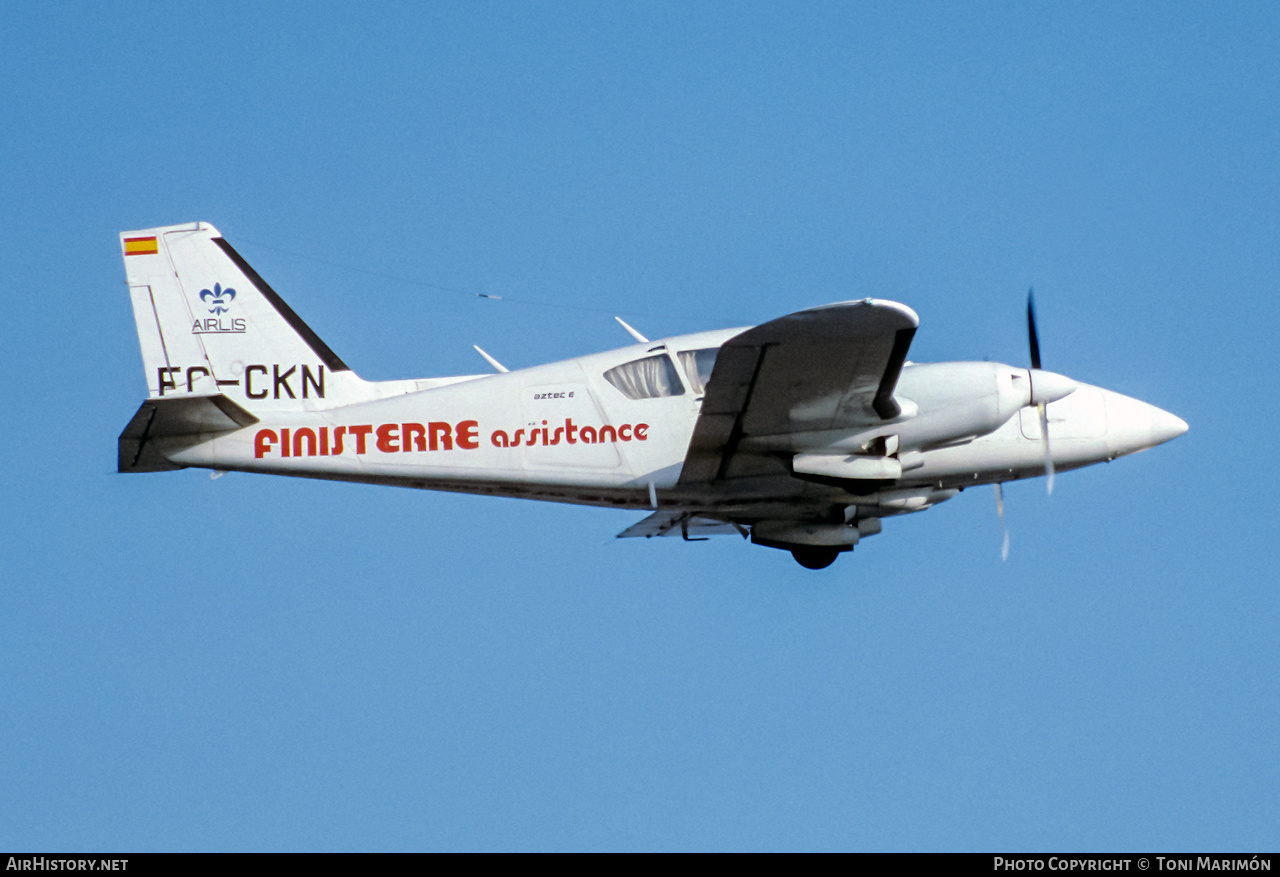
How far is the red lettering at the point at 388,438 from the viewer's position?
18453 mm

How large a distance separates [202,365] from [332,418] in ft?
7.01

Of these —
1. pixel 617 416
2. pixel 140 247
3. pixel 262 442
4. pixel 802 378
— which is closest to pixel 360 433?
pixel 262 442

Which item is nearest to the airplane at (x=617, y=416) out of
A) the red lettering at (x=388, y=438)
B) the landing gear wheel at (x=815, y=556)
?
the red lettering at (x=388, y=438)

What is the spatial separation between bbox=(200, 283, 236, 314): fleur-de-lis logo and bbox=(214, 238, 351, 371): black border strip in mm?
394

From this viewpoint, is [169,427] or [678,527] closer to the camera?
[169,427]

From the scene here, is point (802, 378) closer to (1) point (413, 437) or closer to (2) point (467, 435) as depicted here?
(2) point (467, 435)

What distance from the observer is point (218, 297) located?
1959 centimetres

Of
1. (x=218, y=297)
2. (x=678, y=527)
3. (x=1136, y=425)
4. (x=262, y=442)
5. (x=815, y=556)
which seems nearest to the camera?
(x=262, y=442)

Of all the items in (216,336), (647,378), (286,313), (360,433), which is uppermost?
(286,313)

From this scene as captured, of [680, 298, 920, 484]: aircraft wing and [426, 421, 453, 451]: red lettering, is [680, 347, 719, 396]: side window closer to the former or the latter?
[680, 298, 920, 484]: aircraft wing

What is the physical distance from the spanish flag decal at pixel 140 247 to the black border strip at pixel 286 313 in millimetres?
849

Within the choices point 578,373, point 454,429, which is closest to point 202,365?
point 454,429

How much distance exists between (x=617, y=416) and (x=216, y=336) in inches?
223

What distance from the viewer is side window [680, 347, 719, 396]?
59.8 feet
